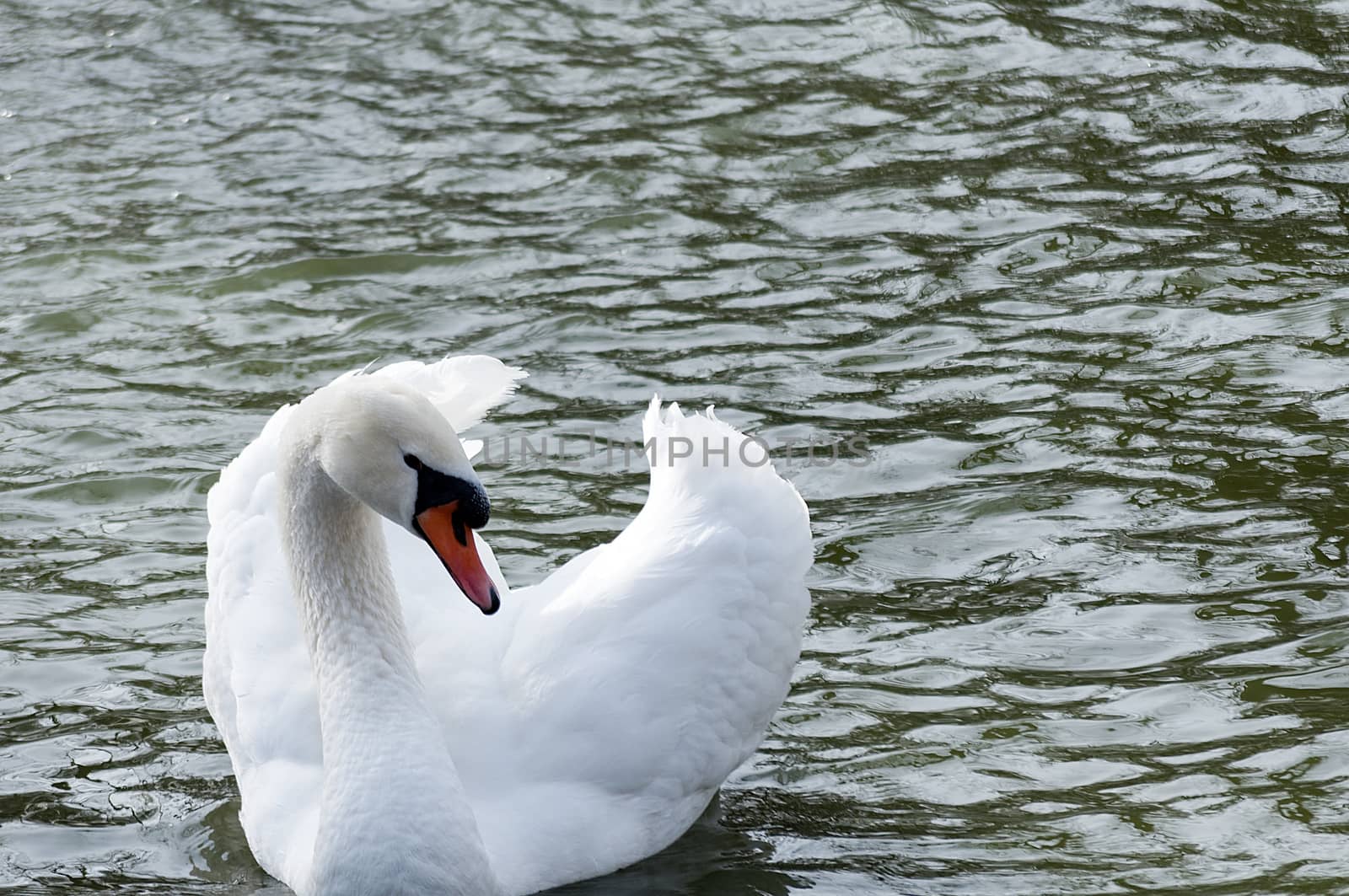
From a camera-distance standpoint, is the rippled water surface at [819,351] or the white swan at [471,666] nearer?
the white swan at [471,666]

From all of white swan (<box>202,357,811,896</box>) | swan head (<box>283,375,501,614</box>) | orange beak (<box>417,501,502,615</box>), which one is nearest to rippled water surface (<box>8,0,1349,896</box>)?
white swan (<box>202,357,811,896</box>)

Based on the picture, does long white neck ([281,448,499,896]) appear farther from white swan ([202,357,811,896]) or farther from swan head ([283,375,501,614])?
swan head ([283,375,501,614])

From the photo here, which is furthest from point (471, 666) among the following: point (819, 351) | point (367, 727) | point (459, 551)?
point (819, 351)

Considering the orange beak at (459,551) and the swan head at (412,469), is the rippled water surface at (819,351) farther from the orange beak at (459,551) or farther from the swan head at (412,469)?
the swan head at (412,469)

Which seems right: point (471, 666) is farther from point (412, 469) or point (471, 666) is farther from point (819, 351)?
point (819, 351)

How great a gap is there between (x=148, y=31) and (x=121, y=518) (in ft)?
22.3

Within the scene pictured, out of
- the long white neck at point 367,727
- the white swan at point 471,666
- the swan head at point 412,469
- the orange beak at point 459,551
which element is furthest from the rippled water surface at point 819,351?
the swan head at point 412,469

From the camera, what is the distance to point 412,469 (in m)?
4.70

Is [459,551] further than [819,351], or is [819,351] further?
[819,351]

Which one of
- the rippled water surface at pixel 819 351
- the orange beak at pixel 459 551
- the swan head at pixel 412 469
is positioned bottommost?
the rippled water surface at pixel 819 351

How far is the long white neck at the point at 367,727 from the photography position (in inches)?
183

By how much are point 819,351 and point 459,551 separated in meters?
3.86

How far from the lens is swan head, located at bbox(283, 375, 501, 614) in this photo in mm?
4656

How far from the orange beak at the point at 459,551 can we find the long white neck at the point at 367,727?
43 centimetres
